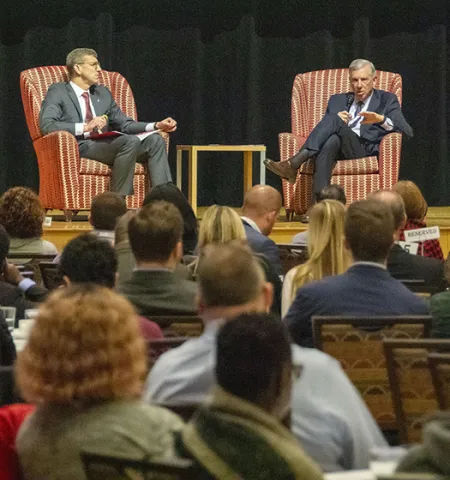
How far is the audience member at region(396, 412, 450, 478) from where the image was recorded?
5.20 feet

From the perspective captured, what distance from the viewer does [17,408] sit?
208 cm

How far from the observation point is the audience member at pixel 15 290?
3.75 metres

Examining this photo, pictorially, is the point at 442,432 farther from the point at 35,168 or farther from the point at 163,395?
the point at 35,168

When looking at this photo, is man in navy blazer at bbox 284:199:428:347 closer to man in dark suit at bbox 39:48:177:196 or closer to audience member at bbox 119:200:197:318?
audience member at bbox 119:200:197:318

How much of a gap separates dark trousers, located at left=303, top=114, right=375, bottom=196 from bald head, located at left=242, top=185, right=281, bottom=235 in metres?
2.94

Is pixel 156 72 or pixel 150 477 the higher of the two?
pixel 156 72

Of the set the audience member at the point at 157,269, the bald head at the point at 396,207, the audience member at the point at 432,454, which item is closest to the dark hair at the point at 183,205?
the bald head at the point at 396,207

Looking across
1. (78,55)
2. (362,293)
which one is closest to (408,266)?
(362,293)

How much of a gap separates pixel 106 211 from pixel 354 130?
367 centimetres

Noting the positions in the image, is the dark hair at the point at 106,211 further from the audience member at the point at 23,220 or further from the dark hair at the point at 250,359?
the dark hair at the point at 250,359

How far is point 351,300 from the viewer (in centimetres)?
337

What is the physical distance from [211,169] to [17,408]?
896 centimetres

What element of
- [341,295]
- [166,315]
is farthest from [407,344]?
[166,315]

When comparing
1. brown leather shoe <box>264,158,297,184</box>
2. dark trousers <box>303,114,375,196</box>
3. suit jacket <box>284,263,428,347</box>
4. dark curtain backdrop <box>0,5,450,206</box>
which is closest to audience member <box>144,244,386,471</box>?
suit jacket <box>284,263,428,347</box>
